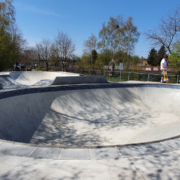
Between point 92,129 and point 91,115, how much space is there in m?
Result: 1.09

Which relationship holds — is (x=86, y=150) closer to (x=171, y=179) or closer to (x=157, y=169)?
(x=157, y=169)

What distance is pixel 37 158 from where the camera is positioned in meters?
2.29

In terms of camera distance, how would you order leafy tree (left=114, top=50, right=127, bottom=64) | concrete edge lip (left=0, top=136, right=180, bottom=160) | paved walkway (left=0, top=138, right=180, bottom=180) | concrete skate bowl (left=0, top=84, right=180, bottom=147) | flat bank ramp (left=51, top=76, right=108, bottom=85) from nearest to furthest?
paved walkway (left=0, top=138, right=180, bottom=180), concrete edge lip (left=0, top=136, right=180, bottom=160), concrete skate bowl (left=0, top=84, right=180, bottom=147), flat bank ramp (left=51, top=76, right=108, bottom=85), leafy tree (left=114, top=50, right=127, bottom=64)

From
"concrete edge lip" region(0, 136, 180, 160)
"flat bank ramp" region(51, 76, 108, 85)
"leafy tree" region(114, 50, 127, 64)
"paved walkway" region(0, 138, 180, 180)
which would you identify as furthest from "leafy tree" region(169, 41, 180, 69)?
"concrete edge lip" region(0, 136, 180, 160)

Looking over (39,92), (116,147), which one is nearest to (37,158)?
(116,147)

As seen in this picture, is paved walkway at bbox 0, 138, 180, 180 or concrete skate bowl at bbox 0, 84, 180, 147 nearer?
paved walkway at bbox 0, 138, 180, 180

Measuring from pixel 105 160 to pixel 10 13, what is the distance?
83.3 ft

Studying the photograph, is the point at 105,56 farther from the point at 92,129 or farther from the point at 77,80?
the point at 92,129

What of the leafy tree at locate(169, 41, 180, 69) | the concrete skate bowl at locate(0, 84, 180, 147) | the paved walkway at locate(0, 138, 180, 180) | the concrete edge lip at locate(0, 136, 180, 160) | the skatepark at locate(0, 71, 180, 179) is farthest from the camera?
the leafy tree at locate(169, 41, 180, 69)

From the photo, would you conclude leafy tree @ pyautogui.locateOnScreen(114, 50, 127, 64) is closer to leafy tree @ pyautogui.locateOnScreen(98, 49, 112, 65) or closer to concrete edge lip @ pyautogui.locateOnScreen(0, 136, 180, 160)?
leafy tree @ pyautogui.locateOnScreen(98, 49, 112, 65)

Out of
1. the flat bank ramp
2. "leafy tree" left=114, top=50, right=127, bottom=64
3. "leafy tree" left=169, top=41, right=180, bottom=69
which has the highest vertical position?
"leafy tree" left=114, top=50, right=127, bottom=64

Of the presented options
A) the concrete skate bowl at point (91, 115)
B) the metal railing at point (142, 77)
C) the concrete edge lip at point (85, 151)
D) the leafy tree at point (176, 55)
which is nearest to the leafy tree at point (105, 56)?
the metal railing at point (142, 77)

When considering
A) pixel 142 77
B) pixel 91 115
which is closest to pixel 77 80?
pixel 91 115

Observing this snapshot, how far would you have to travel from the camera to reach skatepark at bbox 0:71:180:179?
2137 mm
